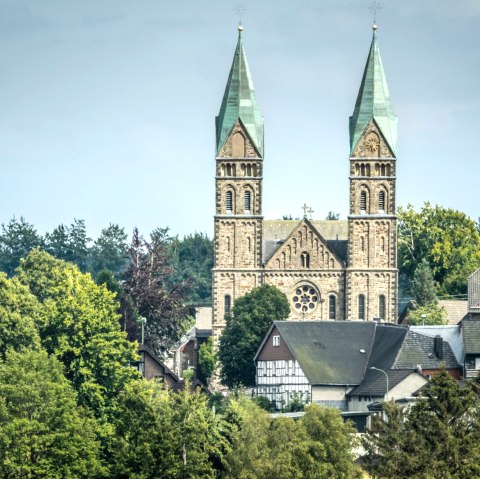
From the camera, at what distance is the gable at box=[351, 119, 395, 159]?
154 meters

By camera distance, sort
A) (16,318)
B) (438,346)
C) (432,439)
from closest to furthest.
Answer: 1. (432,439)
2. (16,318)
3. (438,346)

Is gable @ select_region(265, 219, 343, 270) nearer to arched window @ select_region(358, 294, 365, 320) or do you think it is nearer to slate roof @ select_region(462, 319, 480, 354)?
arched window @ select_region(358, 294, 365, 320)

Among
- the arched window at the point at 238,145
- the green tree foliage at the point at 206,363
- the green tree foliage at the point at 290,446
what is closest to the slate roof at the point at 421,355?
the green tree foliage at the point at 206,363

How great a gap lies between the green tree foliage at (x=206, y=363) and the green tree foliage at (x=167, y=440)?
181ft

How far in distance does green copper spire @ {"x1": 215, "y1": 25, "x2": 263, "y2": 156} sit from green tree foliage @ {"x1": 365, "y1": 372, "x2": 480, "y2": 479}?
5754 cm

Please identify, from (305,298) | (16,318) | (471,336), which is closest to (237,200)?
(305,298)

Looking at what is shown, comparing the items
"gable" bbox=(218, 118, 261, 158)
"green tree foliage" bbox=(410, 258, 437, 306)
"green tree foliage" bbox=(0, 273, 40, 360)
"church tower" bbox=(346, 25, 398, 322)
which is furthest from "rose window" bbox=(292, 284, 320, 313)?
"green tree foliage" bbox=(0, 273, 40, 360)

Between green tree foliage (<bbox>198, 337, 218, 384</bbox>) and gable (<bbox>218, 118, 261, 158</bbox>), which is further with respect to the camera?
green tree foliage (<bbox>198, 337, 218, 384</bbox>)

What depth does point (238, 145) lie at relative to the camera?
154500 mm

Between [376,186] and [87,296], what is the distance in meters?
40.9

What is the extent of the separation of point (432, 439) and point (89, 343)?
967 inches

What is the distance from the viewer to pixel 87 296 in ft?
391

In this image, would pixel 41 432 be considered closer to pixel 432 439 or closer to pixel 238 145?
pixel 432 439

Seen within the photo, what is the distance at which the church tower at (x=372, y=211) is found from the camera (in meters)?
155
